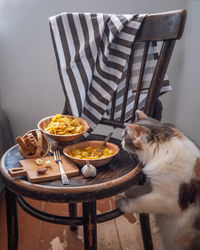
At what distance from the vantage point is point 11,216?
2.81 feet

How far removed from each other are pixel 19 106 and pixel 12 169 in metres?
0.85

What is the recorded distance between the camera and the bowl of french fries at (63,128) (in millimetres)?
868

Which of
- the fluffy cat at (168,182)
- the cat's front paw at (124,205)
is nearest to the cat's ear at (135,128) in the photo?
the fluffy cat at (168,182)

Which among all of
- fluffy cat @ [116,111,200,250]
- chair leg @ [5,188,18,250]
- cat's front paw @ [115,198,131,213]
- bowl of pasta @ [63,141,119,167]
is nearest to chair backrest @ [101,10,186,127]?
fluffy cat @ [116,111,200,250]

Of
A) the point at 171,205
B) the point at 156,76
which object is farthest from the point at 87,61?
the point at 171,205

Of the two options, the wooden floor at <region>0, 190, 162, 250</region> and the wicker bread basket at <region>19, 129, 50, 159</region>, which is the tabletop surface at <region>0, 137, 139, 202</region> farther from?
the wooden floor at <region>0, 190, 162, 250</region>

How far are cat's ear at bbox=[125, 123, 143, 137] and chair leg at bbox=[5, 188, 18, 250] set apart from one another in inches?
17.2

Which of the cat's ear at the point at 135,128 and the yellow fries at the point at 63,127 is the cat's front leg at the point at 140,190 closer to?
the cat's ear at the point at 135,128

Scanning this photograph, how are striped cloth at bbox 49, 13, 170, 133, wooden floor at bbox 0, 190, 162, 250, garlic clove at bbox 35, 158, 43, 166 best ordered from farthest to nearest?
wooden floor at bbox 0, 190, 162, 250 < striped cloth at bbox 49, 13, 170, 133 < garlic clove at bbox 35, 158, 43, 166

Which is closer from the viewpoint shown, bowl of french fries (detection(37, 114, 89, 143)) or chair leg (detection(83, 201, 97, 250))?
chair leg (detection(83, 201, 97, 250))

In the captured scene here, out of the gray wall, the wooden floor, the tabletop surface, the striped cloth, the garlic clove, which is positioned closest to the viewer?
the tabletop surface

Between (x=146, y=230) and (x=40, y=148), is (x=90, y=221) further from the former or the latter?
(x=146, y=230)

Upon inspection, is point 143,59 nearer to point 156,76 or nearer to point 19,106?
point 156,76

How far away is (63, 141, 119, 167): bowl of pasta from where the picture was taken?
79 centimetres
